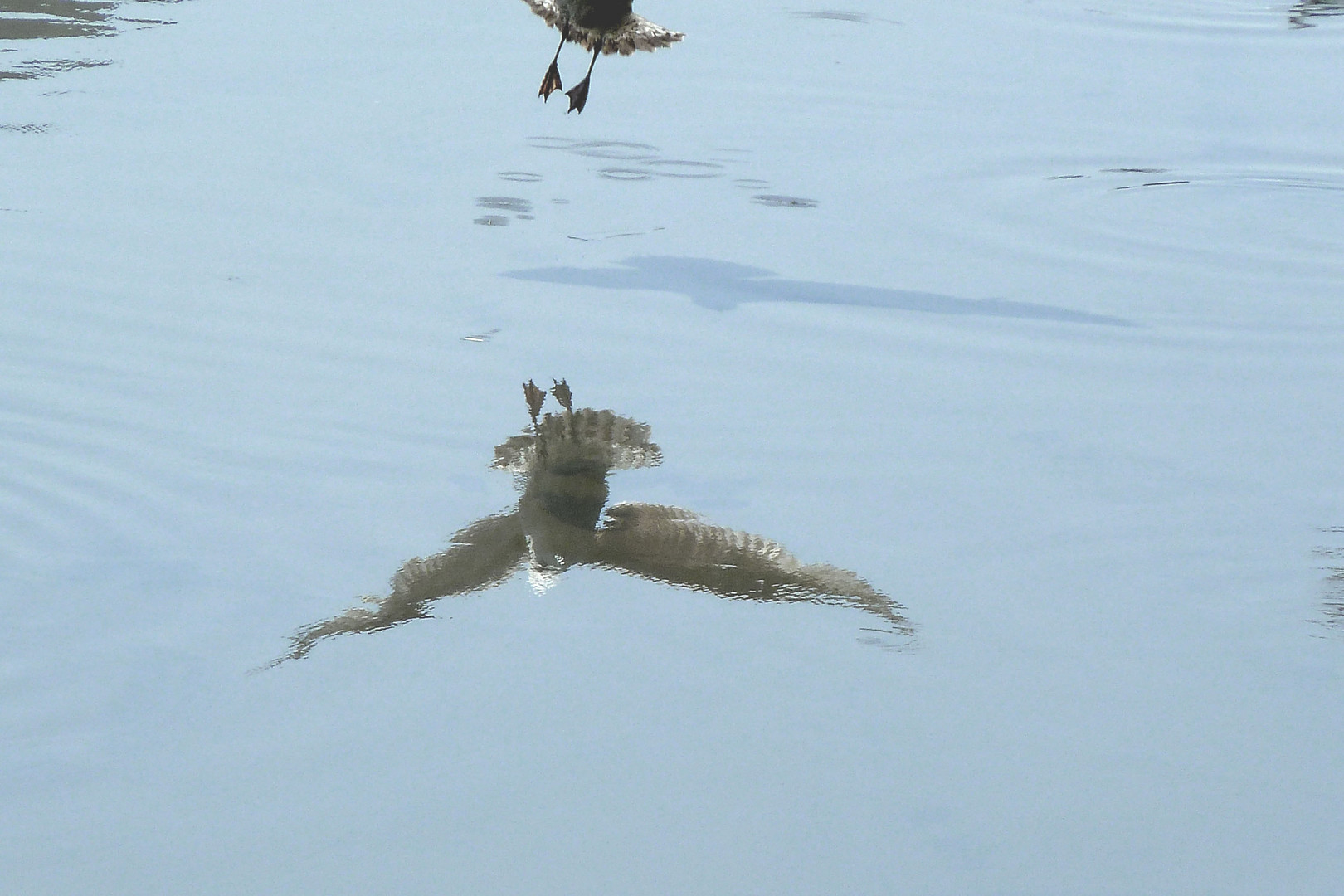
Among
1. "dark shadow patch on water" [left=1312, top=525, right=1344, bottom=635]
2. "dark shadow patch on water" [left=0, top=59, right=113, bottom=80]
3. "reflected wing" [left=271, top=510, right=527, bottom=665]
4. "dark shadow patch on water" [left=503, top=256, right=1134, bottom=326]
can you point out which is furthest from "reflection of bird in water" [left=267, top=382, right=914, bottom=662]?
"dark shadow patch on water" [left=0, top=59, right=113, bottom=80]

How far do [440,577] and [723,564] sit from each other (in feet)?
3.18

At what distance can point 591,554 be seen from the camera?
552cm

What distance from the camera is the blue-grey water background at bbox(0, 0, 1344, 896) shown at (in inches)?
168

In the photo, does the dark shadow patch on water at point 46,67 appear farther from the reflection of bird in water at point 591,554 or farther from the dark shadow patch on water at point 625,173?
the reflection of bird in water at point 591,554

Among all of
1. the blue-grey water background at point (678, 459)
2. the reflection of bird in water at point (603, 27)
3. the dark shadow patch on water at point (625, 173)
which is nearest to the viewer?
the blue-grey water background at point (678, 459)

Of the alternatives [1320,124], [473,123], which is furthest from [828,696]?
[1320,124]

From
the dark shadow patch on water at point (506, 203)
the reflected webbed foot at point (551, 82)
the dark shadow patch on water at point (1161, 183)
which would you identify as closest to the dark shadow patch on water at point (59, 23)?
the dark shadow patch on water at point (506, 203)

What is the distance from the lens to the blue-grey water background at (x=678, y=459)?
4.27 metres

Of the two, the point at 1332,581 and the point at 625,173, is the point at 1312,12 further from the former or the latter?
the point at 1332,581

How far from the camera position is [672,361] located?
6.84 metres

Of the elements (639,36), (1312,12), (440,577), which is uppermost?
(1312,12)

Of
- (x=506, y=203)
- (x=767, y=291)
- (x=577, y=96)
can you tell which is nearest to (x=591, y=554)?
(x=767, y=291)

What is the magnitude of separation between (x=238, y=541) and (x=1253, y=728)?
336 cm

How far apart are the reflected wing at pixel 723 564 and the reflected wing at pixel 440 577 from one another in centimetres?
32
